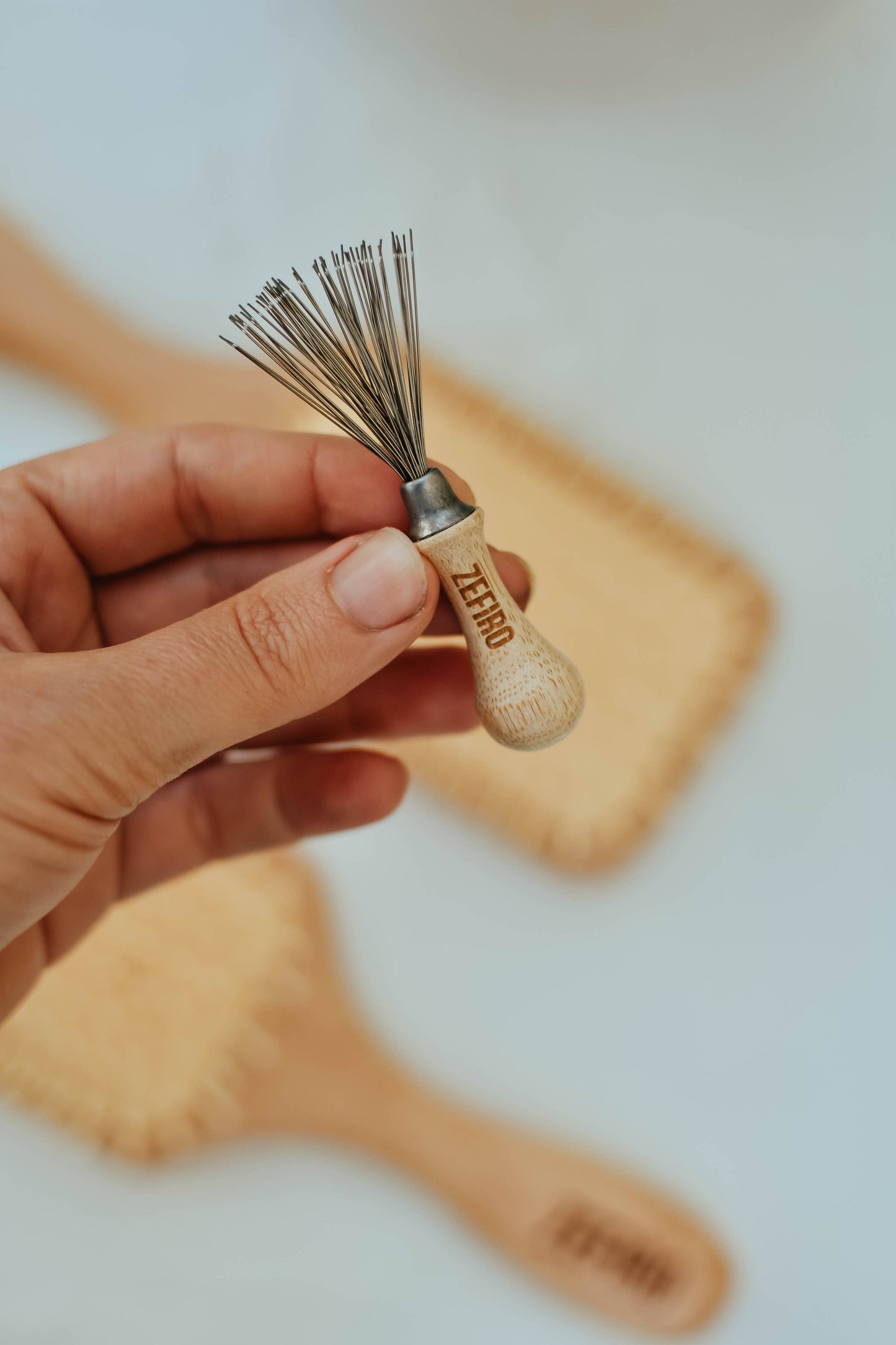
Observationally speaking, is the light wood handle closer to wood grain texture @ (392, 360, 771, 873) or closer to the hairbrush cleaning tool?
wood grain texture @ (392, 360, 771, 873)

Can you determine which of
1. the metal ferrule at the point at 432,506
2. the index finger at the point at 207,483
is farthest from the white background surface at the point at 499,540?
the metal ferrule at the point at 432,506

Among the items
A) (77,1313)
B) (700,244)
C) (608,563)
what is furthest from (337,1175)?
(700,244)

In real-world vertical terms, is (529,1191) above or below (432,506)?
below

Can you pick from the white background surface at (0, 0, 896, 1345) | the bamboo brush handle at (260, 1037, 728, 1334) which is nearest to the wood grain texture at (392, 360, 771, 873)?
the white background surface at (0, 0, 896, 1345)

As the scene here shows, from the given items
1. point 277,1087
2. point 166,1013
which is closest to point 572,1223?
point 277,1087

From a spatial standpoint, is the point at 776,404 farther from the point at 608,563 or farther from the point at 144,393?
the point at 144,393

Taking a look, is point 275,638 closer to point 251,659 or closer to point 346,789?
point 251,659

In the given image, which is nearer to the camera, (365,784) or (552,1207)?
(365,784)
